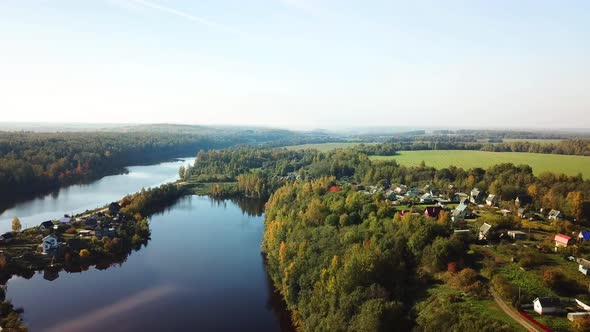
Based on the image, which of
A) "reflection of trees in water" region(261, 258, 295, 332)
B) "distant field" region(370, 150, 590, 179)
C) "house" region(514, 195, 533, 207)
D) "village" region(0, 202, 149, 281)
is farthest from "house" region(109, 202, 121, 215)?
"distant field" region(370, 150, 590, 179)

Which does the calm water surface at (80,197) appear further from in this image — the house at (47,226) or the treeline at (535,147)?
the treeline at (535,147)

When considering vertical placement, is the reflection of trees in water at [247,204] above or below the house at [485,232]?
below

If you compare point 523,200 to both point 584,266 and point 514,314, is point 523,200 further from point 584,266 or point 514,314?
point 514,314

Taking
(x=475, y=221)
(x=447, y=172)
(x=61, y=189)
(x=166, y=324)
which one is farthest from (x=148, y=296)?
(x=61, y=189)

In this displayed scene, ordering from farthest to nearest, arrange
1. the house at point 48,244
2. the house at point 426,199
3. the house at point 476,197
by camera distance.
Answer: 1. the house at point 476,197
2. the house at point 426,199
3. the house at point 48,244

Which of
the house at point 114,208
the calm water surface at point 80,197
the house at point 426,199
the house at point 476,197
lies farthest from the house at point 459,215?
the calm water surface at point 80,197

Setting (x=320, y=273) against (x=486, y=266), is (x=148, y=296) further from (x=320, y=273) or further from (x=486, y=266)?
(x=486, y=266)

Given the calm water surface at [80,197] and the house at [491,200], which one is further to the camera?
the calm water surface at [80,197]
